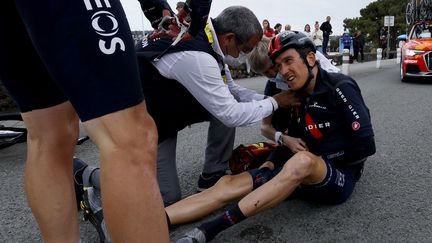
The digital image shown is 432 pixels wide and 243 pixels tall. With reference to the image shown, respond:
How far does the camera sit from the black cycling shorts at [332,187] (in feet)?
7.44

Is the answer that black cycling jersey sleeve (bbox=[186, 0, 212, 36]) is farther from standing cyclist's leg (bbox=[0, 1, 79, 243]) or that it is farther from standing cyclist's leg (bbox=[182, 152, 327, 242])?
standing cyclist's leg (bbox=[182, 152, 327, 242])

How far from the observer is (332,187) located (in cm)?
227

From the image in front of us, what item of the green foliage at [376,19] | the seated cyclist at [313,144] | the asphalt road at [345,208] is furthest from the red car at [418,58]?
the green foliage at [376,19]

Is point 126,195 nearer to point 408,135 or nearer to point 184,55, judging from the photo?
point 184,55

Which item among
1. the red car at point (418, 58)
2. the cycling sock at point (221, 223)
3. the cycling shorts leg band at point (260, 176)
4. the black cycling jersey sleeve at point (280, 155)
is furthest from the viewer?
the red car at point (418, 58)

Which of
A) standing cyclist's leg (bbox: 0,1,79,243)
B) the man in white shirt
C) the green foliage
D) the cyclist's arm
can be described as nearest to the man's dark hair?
the man in white shirt

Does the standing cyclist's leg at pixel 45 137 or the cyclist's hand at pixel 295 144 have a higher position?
the standing cyclist's leg at pixel 45 137

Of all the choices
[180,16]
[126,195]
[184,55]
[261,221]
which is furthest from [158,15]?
[261,221]

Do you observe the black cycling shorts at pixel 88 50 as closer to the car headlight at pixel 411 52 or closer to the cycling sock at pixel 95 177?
the cycling sock at pixel 95 177

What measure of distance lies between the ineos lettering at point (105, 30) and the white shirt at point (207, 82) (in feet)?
4.14

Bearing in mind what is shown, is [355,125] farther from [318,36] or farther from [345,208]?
[318,36]

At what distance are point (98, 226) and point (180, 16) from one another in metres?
1.14

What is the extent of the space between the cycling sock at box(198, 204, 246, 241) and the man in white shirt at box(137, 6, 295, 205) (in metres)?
0.62

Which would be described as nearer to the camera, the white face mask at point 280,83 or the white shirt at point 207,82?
the white shirt at point 207,82
